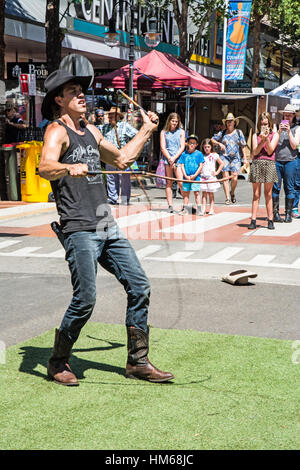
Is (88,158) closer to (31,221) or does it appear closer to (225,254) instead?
(225,254)

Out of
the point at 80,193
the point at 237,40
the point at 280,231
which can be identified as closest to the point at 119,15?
the point at 237,40

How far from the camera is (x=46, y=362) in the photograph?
5.38 m

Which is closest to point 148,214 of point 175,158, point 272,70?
point 175,158

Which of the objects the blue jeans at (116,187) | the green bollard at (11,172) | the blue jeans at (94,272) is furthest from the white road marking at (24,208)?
the blue jeans at (94,272)

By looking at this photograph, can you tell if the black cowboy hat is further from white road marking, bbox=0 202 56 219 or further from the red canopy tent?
the red canopy tent

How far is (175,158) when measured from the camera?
45.8 feet

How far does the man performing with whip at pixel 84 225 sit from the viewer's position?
4.68 m

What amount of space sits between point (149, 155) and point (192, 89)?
2519mm

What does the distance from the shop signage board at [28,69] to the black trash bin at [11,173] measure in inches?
270

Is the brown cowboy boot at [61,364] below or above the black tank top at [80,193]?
below

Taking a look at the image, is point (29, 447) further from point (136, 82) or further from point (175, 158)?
point (136, 82)

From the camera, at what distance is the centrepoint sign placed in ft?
86.3

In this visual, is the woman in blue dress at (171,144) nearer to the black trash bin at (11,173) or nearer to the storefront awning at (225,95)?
the black trash bin at (11,173)

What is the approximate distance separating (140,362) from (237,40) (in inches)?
1000
